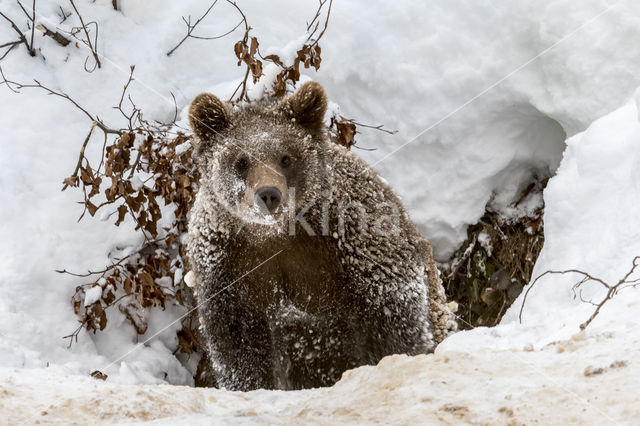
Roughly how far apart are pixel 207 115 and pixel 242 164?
389 millimetres

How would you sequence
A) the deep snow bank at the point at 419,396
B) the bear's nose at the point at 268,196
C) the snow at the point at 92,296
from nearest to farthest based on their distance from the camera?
the deep snow bank at the point at 419,396
the bear's nose at the point at 268,196
the snow at the point at 92,296

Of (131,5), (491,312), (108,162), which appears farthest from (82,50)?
(491,312)

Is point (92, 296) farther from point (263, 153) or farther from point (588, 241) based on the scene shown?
point (588, 241)

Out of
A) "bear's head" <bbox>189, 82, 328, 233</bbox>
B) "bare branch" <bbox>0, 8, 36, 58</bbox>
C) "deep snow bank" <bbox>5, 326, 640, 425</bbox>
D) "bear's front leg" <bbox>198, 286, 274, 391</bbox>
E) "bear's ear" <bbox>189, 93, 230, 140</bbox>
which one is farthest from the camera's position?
"bare branch" <bbox>0, 8, 36, 58</bbox>

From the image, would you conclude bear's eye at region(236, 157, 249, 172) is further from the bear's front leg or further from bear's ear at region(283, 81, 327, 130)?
the bear's front leg

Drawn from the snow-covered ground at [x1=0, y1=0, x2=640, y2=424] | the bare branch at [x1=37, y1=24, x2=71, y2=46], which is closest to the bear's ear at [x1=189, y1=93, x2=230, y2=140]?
the snow-covered ground at [x1=0, y1=0, x2=640, y2=424]

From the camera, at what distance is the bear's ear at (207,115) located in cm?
391

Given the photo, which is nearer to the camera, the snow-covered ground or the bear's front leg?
the snow-covered ground

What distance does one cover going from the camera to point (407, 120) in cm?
591

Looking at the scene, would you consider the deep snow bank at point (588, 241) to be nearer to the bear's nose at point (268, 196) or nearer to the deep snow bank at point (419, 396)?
the deep snow bank at point (419, 396)

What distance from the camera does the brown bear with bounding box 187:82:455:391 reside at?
12.8 feet

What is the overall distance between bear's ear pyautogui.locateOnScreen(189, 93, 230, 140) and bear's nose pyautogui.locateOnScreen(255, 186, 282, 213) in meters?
0.64

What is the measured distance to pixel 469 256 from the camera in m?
6.50

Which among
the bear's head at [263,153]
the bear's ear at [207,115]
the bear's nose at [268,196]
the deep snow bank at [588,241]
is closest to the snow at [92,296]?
the bear's head at [263,153]
